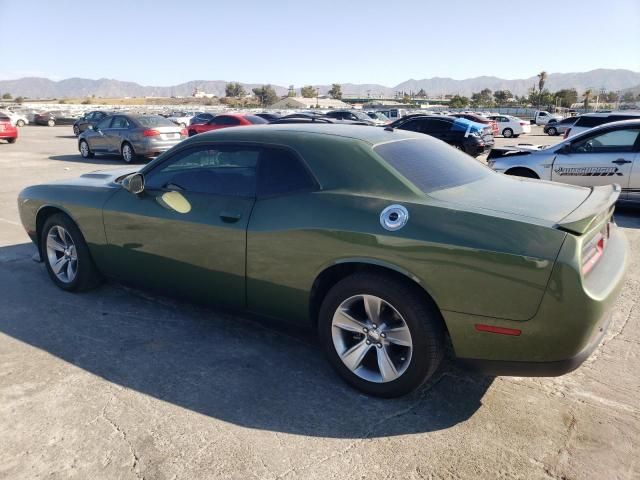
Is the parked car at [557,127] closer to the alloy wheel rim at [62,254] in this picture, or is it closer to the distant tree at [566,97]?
the alloy wheel rim at [62,254]

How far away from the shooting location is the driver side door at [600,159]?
25.7 feet

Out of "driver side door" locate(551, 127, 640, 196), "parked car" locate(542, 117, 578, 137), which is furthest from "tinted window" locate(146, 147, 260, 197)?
"parked car" locate(542, 117, 578, 137)

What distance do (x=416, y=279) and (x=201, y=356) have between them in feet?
5.60

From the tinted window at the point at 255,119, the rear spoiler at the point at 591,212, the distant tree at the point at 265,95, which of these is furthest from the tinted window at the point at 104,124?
the distant tree at the point at 265,95

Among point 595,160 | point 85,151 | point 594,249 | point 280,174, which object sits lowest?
point 85,151

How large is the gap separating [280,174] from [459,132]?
14313 mm

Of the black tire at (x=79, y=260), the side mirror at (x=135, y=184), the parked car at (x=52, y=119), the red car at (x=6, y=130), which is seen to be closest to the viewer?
the side mirror at (x=135, y=184)

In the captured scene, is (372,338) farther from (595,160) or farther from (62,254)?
(595,160)

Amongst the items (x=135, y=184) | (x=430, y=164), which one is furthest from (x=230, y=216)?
(x=430, y=164)

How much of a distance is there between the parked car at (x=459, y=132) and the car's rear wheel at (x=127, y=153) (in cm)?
822

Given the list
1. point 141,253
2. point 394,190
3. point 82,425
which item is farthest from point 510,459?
point 141,253

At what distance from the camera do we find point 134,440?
2.74 meters

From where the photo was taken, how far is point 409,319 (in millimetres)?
2842

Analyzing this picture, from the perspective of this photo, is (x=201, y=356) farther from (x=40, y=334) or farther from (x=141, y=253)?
(x=40, y=334)
